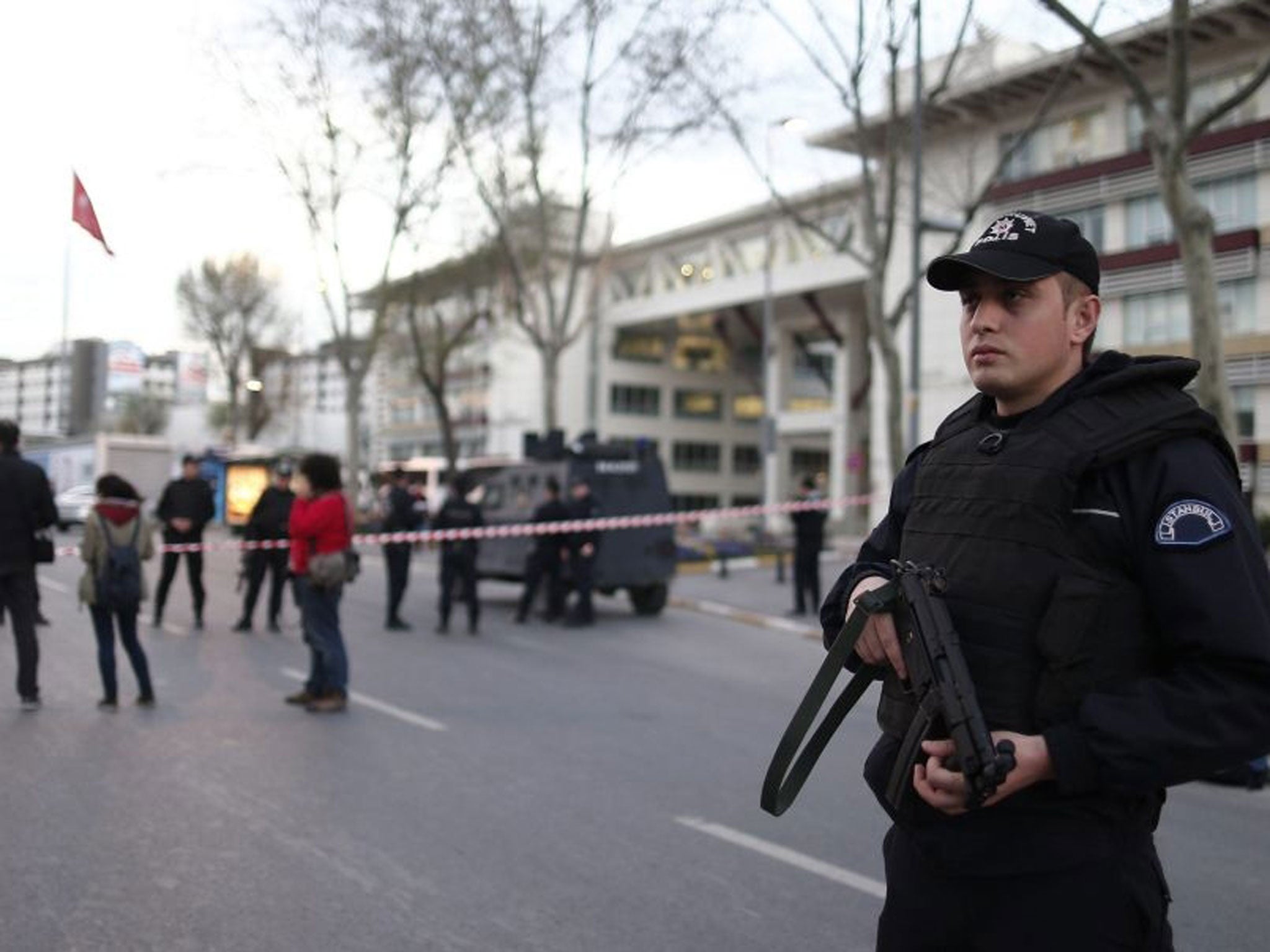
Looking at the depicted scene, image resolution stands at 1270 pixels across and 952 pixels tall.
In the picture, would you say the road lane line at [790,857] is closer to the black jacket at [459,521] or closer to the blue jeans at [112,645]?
the blue jeans at [112,645]

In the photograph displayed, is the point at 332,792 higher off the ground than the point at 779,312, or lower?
lower

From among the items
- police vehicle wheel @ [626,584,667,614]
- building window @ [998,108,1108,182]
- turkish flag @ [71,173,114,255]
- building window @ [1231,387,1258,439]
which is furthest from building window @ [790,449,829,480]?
turkish flag @ [71,173,114,255]

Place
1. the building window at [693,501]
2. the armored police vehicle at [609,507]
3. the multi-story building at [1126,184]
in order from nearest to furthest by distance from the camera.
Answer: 1. the armored police vehicle at [609,507]
2. the multi-story building at [1126,184]
3. the building window at [693,501]

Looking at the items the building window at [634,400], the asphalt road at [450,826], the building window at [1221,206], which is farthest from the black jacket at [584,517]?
the building window at [634,400]

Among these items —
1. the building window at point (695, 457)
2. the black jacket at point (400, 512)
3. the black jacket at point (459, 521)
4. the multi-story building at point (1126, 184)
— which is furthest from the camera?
the building window at point (695, 457)

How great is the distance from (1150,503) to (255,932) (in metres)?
3.57

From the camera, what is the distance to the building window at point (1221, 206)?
31.5 m

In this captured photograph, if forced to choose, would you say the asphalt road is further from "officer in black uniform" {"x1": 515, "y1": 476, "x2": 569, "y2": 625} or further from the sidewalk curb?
the sidewalk curb

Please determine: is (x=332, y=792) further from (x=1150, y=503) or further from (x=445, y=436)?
(x=445, y=436)

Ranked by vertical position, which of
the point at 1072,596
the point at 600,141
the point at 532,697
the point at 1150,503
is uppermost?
the point at 600,141

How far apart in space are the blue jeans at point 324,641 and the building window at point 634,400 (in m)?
59.5

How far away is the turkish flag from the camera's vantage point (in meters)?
10.5

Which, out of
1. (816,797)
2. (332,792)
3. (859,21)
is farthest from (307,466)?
(859,21)

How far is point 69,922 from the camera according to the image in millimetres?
4441
